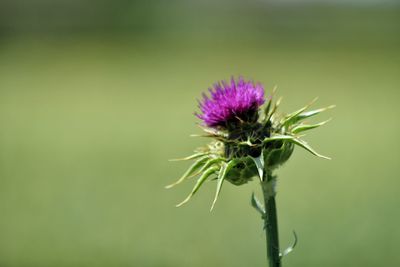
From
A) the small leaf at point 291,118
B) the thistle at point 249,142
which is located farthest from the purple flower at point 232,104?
the small leaf at point 291,118

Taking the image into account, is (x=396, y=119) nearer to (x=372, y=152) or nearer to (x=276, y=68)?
(x=372, y=152)

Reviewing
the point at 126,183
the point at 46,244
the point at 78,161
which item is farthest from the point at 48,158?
the point at 46,244

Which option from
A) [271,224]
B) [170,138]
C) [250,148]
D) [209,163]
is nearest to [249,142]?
[250,148]

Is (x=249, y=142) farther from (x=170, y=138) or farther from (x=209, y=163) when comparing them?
(x=170, y=138)

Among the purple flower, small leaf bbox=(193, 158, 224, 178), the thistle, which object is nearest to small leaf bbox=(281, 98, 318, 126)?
the thistle

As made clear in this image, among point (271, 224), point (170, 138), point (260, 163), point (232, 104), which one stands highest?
point (170, 138)

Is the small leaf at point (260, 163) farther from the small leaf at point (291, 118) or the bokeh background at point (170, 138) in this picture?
the bokeh background at point (170, 138)
